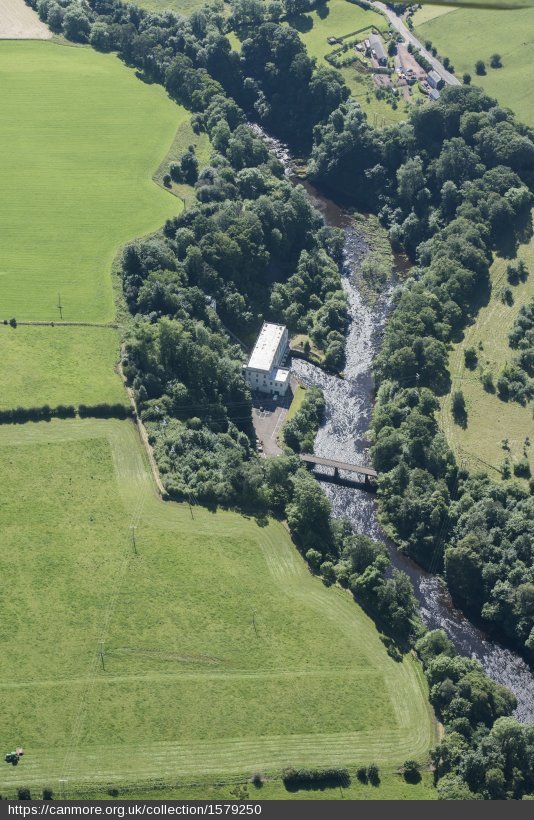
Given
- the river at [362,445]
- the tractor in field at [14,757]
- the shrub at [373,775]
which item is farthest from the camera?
the river at [362,445]

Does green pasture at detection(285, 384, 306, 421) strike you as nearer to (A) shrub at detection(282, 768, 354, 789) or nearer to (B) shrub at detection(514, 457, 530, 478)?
(B) shrub at detection(514, 457, 530, 478)

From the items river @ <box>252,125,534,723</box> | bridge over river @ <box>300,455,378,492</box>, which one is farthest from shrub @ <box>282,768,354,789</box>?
bridge over river @ <box>300,455,378,492</box>

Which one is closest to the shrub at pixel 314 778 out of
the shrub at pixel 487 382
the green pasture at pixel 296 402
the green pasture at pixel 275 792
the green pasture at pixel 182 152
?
the green pasture at pixel 275 792

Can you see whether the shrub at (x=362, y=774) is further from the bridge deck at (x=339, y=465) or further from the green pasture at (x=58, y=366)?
the green pasture at (x=58, y=366)

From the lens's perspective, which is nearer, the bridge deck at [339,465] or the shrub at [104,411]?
the bridge deck at [339,465]
